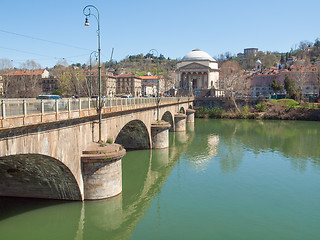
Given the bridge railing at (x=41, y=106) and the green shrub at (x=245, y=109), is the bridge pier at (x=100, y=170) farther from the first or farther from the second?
the green shrub at (x=245, y=109)

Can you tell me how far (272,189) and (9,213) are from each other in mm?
16288

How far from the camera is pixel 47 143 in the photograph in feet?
43.2

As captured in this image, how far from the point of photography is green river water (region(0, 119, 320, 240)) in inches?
568

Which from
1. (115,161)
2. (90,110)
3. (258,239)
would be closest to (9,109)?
(90,110)

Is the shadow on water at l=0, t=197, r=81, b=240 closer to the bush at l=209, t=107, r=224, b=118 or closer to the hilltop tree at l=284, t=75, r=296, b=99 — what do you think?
the bush at l=209, t=107, r=224, b=118

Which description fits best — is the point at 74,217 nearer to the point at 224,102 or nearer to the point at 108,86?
the point at 108,86

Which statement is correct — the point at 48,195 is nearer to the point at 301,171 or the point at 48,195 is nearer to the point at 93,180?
the point at 93,180

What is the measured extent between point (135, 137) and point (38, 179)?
52.7ft

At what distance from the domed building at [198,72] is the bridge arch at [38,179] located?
288 ft

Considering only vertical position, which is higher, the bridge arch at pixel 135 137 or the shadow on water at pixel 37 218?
the bridge arch at pixel 135 137

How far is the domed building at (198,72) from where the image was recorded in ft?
346

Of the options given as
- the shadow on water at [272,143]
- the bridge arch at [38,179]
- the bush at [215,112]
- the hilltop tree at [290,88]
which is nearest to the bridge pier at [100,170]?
the bridge arch at [38,179]

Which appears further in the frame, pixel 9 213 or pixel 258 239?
pixel 9 213

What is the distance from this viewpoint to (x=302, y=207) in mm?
17375
